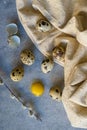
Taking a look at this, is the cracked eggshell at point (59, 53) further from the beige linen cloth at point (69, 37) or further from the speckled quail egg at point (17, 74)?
the speckled quail egg at point (17, 74)

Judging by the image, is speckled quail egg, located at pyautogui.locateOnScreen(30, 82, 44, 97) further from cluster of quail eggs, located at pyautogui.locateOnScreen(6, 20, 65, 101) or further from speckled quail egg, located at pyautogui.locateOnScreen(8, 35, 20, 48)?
speckled quail egg, located at pyautogui.locateOnScreen(8, 35, 20, 48)

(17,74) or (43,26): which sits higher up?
(43,26)

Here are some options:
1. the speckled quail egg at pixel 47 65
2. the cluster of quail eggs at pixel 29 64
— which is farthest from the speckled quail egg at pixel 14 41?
the speckled quail egg at pixel 47 65

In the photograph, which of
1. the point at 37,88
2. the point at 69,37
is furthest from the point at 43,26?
the point at 37,88

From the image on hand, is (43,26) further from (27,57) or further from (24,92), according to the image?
(24,92)

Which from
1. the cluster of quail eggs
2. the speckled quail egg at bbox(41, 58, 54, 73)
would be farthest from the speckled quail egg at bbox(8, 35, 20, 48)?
the speckled quail egg at bbox(41, 58, 54, 73)

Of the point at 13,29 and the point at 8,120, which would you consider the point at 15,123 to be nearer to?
the point at 8,120

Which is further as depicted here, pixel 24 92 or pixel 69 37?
pixel 24 92

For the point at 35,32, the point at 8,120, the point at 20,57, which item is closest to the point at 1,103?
the point at 8,120
